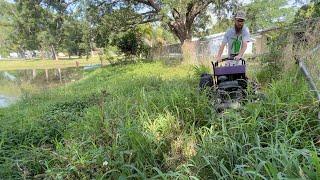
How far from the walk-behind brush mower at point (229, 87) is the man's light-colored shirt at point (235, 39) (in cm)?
59

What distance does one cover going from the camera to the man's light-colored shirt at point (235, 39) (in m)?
4.71

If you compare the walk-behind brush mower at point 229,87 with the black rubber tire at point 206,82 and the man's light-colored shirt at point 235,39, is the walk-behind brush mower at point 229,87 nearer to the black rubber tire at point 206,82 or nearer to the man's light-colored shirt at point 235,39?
the black rubber tire at point 206,82

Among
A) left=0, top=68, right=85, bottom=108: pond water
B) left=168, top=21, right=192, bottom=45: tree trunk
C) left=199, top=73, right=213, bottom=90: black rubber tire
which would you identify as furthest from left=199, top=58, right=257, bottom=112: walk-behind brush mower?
left=168, top=21, right=192, bottom=45: tree trunk

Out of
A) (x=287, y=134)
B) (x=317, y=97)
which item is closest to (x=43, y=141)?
(x=287, y=134)

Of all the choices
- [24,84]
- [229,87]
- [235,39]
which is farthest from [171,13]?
[229,87]

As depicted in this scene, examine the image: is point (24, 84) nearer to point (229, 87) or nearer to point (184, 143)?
point (229, 87)

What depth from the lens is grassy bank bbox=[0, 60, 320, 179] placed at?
2.30 metres

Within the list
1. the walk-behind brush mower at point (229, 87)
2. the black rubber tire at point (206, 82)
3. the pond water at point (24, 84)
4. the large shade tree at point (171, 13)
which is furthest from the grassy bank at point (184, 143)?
the large shade tree at point (171, 13)

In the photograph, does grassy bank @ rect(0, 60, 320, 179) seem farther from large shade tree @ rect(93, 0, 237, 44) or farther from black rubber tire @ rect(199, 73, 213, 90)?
large shade tree @ rect(93, 0, 237, 44)

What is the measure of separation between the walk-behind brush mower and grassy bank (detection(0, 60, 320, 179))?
15cm

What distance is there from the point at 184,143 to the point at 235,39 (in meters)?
2.36

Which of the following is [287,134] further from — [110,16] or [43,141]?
[110,16]

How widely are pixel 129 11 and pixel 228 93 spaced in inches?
601

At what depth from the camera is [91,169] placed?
2770 mm
